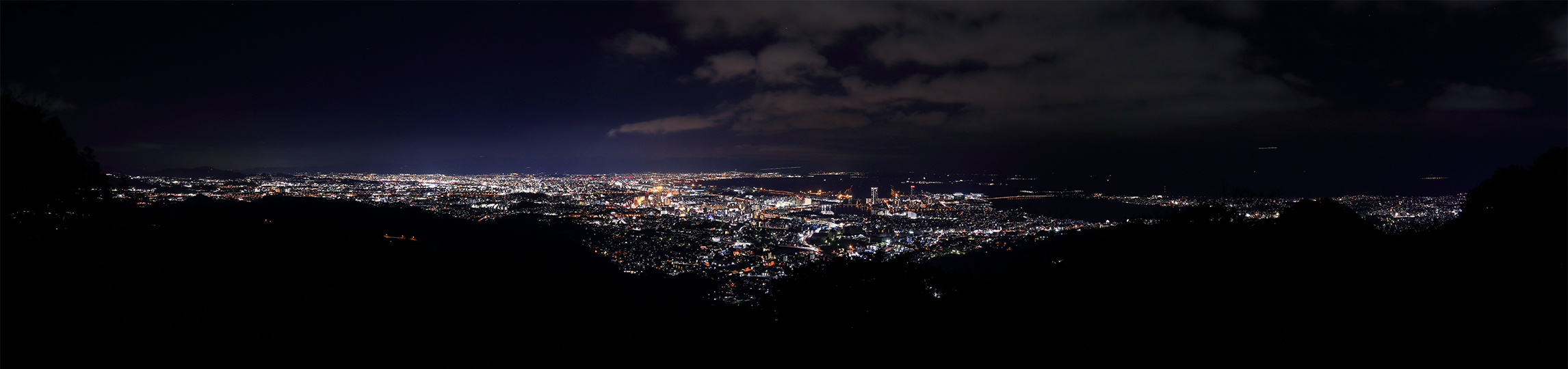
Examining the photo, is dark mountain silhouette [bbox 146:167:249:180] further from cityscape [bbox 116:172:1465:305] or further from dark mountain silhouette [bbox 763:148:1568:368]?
dark mountain silhouette [bbox 763:148:1568:368]

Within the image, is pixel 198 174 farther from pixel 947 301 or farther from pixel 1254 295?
pixel 1254 295

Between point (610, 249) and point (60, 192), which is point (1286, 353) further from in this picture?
point (610, 249)

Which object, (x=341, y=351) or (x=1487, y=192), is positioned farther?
(x=1487, y=192)

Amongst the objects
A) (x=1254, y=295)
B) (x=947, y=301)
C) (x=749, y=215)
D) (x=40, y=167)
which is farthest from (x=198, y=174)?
(x=1254, y=295)

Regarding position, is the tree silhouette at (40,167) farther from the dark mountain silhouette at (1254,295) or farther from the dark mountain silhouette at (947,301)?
the dark mountain silhouette at (1254,295)

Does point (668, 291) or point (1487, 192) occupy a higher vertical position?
point (1487, 192)

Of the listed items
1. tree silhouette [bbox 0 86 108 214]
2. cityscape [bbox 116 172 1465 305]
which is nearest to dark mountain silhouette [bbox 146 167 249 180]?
cityscape [bbox 116 172 1465 305]

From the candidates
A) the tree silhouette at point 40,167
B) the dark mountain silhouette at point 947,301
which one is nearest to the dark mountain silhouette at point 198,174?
the dark mountain silhouette at point 947,301

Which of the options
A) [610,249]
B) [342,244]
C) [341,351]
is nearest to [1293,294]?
[341,351]
